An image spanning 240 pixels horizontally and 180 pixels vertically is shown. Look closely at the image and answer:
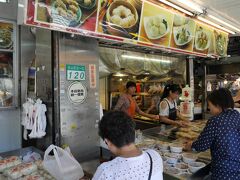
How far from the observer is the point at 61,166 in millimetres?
2115

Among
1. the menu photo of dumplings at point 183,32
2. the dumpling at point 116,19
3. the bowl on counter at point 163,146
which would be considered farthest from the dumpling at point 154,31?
the bowl on counter at point 163,146

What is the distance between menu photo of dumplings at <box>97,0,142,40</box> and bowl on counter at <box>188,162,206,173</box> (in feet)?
6.08

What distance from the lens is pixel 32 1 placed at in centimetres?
211

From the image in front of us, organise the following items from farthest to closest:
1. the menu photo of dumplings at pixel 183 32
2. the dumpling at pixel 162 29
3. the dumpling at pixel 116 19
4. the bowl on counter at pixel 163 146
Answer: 1. the menu photo of dumplings at pixel 183 32
2. the dumpling at pixel 162 29
3. the bowl on counter at pixel 163 146
4. the dumpling at pixel 116 19

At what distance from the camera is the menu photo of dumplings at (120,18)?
281 cm

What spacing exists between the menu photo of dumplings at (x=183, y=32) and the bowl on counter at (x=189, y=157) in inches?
82.7

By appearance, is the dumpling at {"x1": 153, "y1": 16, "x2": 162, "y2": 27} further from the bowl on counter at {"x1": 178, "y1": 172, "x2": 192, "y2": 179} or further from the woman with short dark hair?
the bowl on counter at {"x1": 178, "y1": 172, "x2": 192, "y2": 179}

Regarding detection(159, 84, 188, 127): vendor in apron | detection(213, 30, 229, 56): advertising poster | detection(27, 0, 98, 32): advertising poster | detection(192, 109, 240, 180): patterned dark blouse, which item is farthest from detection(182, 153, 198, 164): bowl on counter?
detection(213, 30, 229, 56): advertising poster

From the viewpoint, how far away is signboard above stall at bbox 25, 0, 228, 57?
7.53 ft

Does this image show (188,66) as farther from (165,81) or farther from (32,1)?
(32,1)

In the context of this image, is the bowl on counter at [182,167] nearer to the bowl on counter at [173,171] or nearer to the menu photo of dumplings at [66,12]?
the bowl on counter at [173,171]

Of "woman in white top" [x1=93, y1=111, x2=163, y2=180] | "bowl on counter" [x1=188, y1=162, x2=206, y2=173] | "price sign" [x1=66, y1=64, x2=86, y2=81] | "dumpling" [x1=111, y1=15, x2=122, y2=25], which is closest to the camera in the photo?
"woman in white top" [x1=93, y1=111, x2=163, y2=180]

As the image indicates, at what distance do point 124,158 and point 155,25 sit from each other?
2796 mm

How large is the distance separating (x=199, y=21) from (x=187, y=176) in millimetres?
3355
